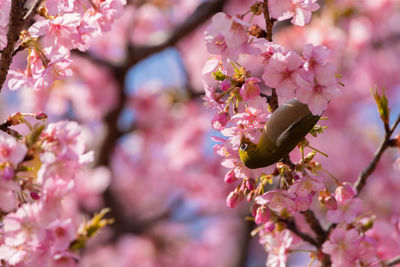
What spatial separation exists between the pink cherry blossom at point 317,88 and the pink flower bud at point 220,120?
0.20 m

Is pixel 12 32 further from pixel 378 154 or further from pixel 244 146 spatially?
pixel 378 154

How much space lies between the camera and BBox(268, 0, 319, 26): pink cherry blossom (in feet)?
4.32

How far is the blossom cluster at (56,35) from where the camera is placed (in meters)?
1.48

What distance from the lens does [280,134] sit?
4.21 ft

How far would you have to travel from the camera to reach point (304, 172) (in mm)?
1415

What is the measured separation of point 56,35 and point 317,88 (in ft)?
2.58

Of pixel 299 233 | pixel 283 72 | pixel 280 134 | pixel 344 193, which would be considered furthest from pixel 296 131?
pixel 299 233

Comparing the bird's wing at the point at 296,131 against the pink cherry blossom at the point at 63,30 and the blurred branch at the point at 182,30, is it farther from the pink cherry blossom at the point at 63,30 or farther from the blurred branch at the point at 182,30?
the blurred branch at the point at 182,30

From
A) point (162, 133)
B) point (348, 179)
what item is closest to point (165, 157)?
point (162, 133)

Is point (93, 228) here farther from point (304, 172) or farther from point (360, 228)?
point (360, 228)

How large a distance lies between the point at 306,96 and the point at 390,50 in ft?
20.1

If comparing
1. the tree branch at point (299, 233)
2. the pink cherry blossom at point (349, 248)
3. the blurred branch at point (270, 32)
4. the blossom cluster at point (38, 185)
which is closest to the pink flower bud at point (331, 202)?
the pink cherry blossom at point (349, 248)

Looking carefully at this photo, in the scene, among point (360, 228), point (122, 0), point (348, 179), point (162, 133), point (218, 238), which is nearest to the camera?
point (122, 0)

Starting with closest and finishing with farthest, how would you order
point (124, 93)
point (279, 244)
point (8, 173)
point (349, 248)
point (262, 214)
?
point (8, 173), point (262, 214), point (349, 248), point (279, 244), point (124, 93)
